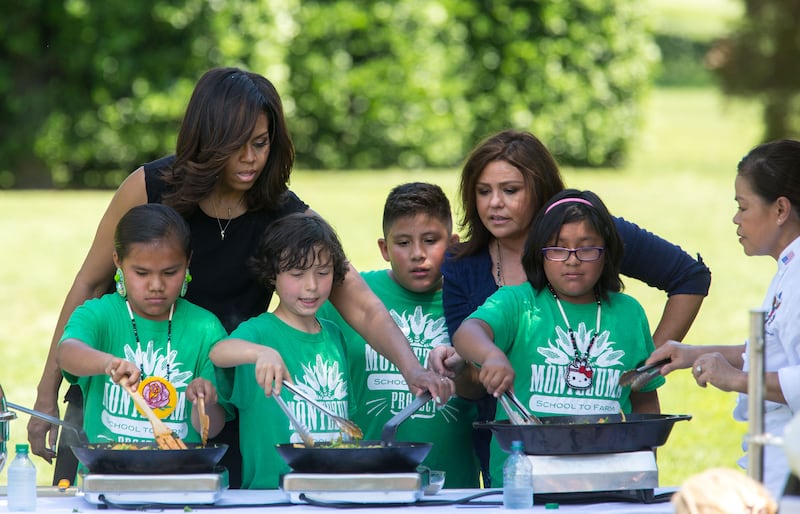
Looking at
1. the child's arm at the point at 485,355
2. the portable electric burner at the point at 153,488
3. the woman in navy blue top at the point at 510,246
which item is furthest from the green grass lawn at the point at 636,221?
the portable electric burner at the point at 153,488

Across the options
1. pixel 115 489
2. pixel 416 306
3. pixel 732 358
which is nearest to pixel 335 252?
pixel 416 306

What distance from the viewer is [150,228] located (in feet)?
10.4

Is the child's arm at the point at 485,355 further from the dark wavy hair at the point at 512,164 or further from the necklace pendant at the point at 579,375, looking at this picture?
the dark wavy hair at the point at 512,164

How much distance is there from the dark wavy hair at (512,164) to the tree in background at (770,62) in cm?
1407

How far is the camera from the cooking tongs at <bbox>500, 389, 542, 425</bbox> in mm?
2951

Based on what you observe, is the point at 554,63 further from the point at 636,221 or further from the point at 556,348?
the point at 556,348

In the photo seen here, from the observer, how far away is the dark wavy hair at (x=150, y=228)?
125 inches

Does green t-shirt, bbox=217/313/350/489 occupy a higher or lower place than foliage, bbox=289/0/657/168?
lower

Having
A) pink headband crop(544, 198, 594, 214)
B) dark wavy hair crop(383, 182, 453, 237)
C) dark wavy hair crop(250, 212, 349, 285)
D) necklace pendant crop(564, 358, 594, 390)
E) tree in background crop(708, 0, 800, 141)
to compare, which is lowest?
necklace pendant crop(564, 358, 594, 390)

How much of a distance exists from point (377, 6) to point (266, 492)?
12450 millimetres

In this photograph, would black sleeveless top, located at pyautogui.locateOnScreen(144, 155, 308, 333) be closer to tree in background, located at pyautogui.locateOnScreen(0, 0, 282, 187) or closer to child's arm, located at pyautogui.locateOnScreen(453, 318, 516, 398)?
child's arm, located at pyautogui.locateOnScreen(453, 318, 516, 398)

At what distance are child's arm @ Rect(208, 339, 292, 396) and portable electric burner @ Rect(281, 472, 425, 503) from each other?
25 centimetres

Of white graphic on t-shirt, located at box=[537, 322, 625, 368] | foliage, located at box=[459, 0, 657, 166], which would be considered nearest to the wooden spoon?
white graphic on t-shirt, located at box=[537, 322, 625, 368]

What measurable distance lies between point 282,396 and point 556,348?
2.54 ft
